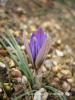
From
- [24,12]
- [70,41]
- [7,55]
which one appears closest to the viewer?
[7,55]

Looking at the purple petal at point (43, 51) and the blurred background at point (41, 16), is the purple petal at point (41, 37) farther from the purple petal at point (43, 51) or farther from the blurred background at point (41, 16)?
the blurred background at point (41, 16)

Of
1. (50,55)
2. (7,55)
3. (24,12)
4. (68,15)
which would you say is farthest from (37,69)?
(68,15)

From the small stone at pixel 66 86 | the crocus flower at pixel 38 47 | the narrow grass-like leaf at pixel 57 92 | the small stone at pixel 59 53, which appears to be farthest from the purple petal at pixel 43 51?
the small stone at pixel 59 53

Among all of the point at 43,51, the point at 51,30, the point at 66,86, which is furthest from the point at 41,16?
the point at 43,51

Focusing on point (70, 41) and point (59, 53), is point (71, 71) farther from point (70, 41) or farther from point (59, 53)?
point (70, 41)

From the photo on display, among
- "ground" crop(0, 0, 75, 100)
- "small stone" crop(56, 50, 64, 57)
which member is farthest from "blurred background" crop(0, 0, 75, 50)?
"small stone" crop(56, 50, 64, 57)

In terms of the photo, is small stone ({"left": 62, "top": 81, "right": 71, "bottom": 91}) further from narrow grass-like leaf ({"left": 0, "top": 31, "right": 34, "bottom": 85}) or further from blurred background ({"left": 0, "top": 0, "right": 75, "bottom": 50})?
blurred background ({"left": 0, "top": 0, "right": 75, "bottom": 50})
